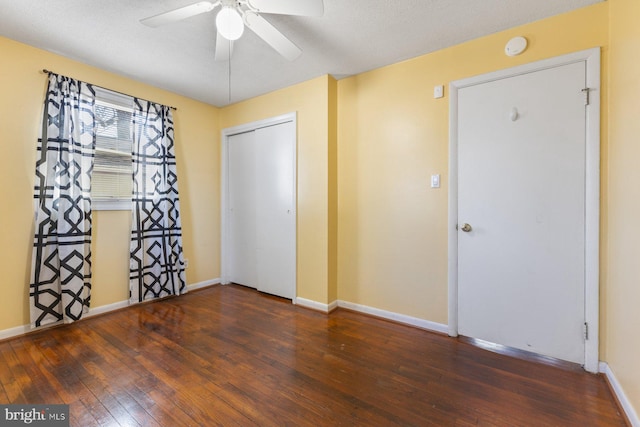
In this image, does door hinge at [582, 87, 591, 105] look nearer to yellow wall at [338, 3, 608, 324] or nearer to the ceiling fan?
yellow wall at [338, 3, 608, 324]

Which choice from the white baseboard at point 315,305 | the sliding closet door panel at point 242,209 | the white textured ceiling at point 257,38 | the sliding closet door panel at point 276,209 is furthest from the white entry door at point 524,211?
the sliding closet door panel at point 242,209

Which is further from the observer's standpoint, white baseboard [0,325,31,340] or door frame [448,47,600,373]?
white baseboard [0,325,31,340]

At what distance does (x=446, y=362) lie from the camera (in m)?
1.89

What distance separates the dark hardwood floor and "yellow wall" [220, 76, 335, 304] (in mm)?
529

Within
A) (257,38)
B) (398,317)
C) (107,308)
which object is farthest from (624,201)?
(107,308)

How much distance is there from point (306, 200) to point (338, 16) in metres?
1.63

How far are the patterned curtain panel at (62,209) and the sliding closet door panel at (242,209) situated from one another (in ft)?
5.01

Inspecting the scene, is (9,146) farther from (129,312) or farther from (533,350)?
(533,350)

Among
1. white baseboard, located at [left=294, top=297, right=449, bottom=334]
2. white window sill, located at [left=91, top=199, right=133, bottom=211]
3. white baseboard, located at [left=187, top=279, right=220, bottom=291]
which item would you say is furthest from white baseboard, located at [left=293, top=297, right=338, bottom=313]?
white window sill, located at [left=91, top=199, right=133, bottom=211]

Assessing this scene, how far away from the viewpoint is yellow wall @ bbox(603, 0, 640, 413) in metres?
1.37

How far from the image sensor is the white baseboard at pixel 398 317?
2330 mm

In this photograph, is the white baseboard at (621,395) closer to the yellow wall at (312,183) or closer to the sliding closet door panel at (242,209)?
the yellow wall at (312,183)

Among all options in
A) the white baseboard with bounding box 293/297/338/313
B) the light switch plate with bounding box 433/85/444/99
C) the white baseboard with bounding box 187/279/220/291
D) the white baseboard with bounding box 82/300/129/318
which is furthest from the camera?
the white baseboard with bounding box 187/279/220/291

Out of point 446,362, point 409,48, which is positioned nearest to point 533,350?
point 446,362
